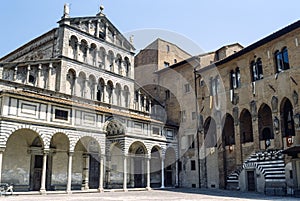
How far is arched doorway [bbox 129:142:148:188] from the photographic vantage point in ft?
100

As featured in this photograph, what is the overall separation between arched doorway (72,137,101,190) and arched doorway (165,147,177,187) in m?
8.33

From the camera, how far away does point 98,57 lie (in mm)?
30203

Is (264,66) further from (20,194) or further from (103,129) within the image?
(20,194)

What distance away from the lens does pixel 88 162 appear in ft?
87.0

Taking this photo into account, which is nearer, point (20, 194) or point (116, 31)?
point (20, 194)

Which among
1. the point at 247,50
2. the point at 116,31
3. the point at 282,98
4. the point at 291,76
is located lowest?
the point at 282,98

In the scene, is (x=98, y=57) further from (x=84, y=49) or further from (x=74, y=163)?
(x=74, y=163)

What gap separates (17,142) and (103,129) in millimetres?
6147

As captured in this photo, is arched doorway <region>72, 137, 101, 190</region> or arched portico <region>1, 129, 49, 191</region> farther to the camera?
arched doorway <region>72, 137, 101, 190</region>

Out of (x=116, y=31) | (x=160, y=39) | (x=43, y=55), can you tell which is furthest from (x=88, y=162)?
(x=160, y=39)

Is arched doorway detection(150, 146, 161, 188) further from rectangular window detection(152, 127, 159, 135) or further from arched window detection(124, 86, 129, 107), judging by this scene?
arched window detection(124, 86, 129, 107)

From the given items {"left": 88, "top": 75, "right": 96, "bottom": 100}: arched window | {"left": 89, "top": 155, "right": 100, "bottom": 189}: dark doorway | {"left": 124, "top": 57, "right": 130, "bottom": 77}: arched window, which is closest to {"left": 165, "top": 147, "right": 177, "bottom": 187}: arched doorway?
{"left": 89, "top": 155, "right": 100, "bottom": 189}: dark doorway

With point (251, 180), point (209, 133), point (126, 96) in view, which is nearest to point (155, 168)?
point (209, 133)

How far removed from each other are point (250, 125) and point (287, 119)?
4.11m
